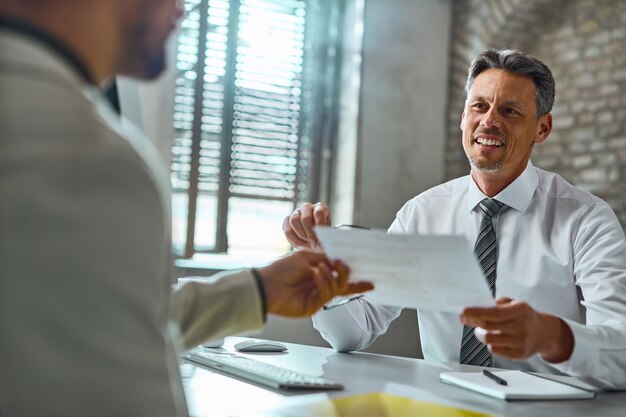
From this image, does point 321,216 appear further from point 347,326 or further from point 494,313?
point 494,313

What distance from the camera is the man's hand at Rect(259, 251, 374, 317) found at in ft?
3.74

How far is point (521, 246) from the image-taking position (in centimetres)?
198

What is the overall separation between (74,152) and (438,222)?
69.3 inches

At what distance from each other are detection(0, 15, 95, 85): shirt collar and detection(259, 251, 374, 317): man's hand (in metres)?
0.58

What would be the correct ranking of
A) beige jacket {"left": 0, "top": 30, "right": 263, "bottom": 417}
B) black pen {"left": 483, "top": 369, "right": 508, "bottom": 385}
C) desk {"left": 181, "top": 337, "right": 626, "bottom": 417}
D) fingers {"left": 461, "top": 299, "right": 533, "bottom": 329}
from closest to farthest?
beige jacket {"left": 0, "top": 30, "right": 263, "bottom": 417} → desk {"left": 181, "top": 337, "right": 626, "bottom": 417} → fingers {"left": 461, "top": 299, "right": 533, "bottom": 329} → black pen {"left": 483, "top": 369, "right": 508, "bottom": 385}

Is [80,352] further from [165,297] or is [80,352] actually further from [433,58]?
[433,58]

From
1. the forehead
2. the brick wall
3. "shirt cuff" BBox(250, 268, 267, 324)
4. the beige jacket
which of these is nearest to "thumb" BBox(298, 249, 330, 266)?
"shirt cuff" BBox(250, 268, 267, 324)

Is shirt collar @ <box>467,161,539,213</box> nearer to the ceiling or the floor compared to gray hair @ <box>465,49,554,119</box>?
nearer to the floor

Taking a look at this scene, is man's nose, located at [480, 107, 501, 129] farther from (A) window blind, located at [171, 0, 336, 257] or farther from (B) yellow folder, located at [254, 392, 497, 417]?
(A) window blind, located at [171, 0, 336, 257]

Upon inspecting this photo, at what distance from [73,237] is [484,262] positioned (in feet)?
5.18

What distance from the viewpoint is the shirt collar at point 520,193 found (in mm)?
2039

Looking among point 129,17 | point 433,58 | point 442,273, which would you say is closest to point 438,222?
point 442,273

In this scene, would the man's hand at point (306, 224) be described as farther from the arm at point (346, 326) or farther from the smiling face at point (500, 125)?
the smiling face at point (500, 125)

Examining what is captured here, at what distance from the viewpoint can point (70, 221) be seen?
1.73ft
